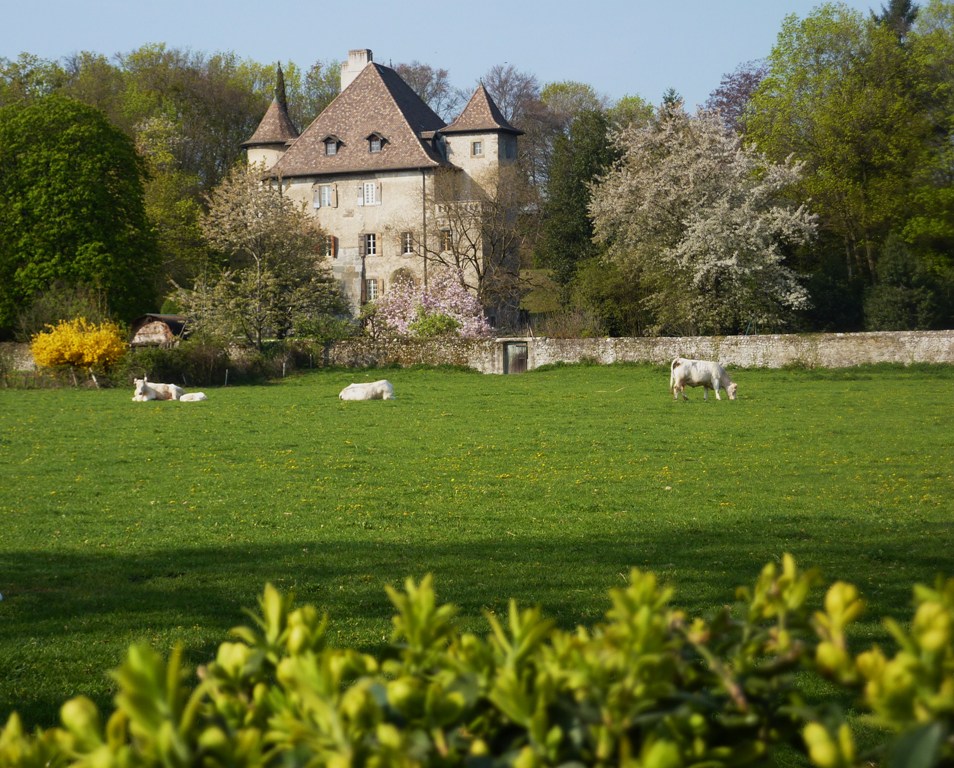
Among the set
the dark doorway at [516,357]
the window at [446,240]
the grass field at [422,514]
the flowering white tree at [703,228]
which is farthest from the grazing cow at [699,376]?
the window at [446,240]

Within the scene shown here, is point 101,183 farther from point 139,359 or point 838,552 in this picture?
point 838,552

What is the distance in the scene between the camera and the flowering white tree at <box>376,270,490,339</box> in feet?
208

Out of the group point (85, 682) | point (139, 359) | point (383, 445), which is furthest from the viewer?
point (139, 359)

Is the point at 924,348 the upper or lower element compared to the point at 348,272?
lower

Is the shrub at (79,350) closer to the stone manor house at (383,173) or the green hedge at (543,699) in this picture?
the stone manor house at (383,173)

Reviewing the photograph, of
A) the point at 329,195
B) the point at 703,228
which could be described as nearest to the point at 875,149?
the point at 703,228

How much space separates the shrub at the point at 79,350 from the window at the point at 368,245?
3683 centimetres

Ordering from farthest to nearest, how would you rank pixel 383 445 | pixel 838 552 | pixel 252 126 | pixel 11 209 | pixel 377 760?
pixel 252 126 → pixel 11 209 → pixel 383 445 → pixel 838 552 → pixel 377 760

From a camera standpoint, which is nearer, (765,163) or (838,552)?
(838,552)

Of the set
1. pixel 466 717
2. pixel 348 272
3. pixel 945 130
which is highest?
pixel 945 130

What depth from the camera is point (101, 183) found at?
63.0m

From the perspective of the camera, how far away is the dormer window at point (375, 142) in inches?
3199

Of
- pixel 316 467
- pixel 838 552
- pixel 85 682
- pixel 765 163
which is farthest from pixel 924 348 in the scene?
pixel 85 682

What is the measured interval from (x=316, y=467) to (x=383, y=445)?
3.44m
